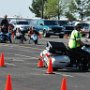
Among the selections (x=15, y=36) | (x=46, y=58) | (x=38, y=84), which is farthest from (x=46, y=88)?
(x=15, y=36)

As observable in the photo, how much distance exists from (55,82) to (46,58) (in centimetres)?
401

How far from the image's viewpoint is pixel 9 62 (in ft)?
76.4

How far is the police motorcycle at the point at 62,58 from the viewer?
64.9 ft

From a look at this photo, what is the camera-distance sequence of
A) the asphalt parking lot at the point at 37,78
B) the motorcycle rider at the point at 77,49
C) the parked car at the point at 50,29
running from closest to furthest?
the asphalt parking lot at the point at 37,78
the motorcycle rider at the point at 77,49
the parked car at the point at 50,29

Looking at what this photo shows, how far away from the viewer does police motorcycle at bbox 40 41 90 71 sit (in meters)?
19.8

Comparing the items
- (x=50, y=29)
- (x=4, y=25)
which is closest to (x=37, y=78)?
(x=4, y=25)

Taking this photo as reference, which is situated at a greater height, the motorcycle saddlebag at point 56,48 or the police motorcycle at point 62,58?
the motorcycle saddlebag at point 56,48

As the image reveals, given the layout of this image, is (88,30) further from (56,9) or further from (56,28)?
(56,9)

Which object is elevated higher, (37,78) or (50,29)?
(50,29)

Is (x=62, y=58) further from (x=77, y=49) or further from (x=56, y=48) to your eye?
(x=77, y=49)

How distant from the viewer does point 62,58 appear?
19.9m

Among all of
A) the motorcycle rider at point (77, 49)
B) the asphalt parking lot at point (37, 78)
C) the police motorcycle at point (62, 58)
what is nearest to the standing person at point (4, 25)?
the asphalt parking lot at point (37, 78)

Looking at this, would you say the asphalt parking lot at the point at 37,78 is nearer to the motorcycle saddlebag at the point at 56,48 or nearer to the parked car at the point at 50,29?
the motorcycle saddlebag at the point at 56,48

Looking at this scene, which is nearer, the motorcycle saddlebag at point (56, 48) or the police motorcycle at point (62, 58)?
the police motorcycle at point (62, 58)
